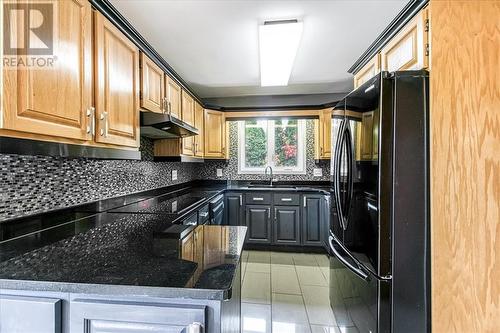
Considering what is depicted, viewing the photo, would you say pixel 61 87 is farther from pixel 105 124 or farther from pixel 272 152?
pixel 272 152

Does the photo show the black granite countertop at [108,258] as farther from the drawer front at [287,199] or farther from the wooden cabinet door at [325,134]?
the wooden cabinet door at [325,134]

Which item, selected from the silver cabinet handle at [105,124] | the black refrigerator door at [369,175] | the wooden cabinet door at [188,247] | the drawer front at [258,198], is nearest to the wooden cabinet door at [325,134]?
the drawer front at [258,198]

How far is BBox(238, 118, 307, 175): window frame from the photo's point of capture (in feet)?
13.4

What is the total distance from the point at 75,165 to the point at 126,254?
101 cm

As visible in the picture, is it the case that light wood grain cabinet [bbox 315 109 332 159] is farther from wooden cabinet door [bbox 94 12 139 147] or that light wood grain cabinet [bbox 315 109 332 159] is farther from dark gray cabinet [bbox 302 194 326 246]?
wooden cabinet door [bbox 94 12 139 147]

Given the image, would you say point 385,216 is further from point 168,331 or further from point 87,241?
point 87,241

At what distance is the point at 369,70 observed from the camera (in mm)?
2184

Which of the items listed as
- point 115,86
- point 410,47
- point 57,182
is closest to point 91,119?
point 115,86

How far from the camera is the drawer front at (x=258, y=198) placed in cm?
355

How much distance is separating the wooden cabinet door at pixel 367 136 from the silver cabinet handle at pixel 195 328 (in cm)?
118

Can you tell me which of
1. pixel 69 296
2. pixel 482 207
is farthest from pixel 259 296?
pixel 482 207

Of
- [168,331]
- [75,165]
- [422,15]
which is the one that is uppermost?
[422,15]

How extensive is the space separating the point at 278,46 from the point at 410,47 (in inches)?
41.6

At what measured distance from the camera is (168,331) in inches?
27.9
